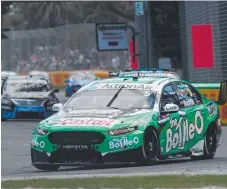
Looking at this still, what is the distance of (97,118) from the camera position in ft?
44.2

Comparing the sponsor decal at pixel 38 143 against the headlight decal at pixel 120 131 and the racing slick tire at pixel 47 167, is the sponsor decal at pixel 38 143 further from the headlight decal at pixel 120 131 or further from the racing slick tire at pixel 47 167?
the headlight decal at pixel 120 131

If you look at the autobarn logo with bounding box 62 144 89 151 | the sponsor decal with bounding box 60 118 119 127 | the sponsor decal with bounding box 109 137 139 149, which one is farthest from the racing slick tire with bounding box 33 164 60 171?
the sponsor decal with bounding box 109 137 139 149

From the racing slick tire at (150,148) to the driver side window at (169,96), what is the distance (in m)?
0.83

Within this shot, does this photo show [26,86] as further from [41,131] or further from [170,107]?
[41,131]

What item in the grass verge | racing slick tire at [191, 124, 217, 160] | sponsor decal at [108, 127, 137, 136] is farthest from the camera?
racing slick tire at [191, 124, 217, 160]

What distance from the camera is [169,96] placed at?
14797 mm

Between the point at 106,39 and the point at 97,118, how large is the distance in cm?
2581

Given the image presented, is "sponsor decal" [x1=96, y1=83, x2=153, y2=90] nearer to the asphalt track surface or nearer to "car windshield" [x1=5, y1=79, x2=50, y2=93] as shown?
the asphalt track surface

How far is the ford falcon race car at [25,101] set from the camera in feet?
96.7

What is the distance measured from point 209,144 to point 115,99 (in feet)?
6.91

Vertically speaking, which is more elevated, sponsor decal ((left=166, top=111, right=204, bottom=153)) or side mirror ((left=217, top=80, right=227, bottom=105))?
side mirror ((left=217, top=80, right=227, bottom=105))

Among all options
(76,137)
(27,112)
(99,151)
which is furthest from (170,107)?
(27,112)

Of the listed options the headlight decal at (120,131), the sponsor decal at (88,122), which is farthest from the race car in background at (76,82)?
the headlight decal at (120,131)

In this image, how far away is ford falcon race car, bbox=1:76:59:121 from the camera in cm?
2947
